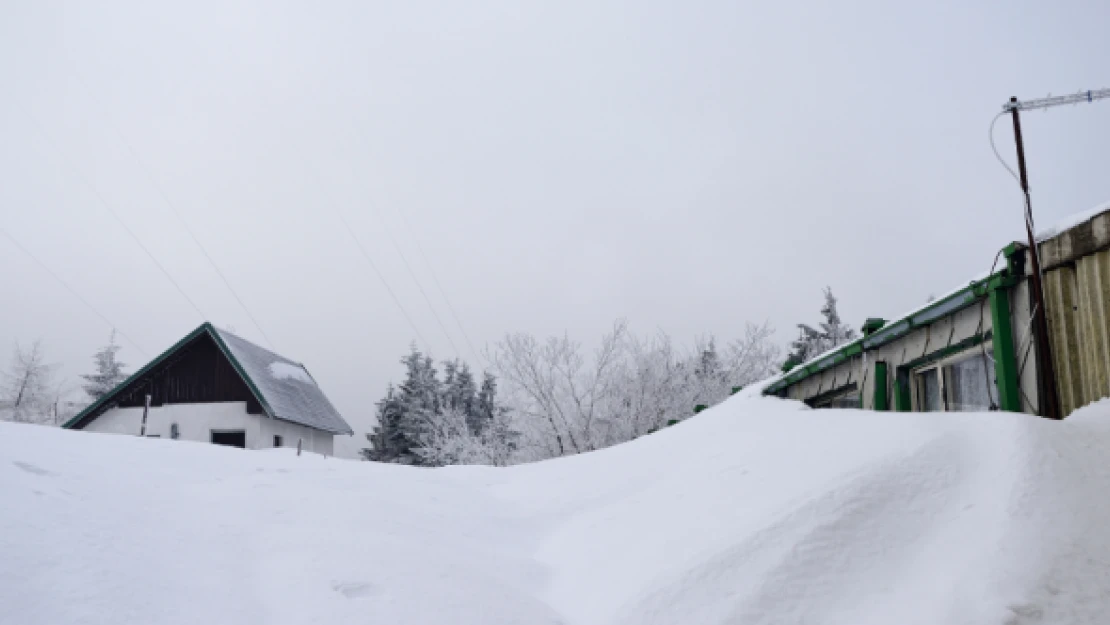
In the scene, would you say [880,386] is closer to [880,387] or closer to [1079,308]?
[880,387]

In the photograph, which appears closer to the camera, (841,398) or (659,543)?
(659,543)

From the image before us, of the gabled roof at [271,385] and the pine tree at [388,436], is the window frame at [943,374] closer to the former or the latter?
the gabled roof at [271,385]

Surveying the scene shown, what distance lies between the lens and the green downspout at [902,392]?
7.38 metres

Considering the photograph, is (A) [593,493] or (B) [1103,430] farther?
(A) [593,493]

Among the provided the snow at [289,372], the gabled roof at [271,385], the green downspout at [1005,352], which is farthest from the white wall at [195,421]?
the green downspout at [1005,352]

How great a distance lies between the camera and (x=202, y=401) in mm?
20172

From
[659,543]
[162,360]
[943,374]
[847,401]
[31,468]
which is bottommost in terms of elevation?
[659,543]

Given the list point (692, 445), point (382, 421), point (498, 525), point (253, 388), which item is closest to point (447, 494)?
point (498, 525)

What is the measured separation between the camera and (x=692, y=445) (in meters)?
7.64

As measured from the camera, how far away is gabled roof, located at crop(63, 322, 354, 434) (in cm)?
1983

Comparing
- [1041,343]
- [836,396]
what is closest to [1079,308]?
[1041,343]

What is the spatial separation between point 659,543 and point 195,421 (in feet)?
61.9

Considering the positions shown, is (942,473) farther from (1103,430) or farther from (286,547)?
(286,547)

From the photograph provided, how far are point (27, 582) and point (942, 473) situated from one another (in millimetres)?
4855
